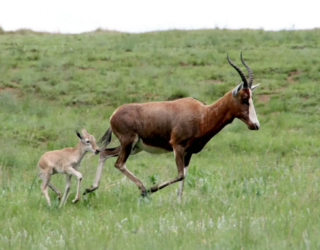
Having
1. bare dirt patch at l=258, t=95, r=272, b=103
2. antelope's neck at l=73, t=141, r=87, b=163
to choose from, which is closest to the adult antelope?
antelope's neck at l=73, t=141, r=87, b=163

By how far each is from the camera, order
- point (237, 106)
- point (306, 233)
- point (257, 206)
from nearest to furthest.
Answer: point (306, 233) → point (257, 206) → point (237, 106)

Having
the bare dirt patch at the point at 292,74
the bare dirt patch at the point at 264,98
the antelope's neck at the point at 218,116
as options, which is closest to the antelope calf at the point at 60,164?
the antelope's neck at the point at 218,116

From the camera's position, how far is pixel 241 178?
9.31 metres

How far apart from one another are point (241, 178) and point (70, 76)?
12.7m

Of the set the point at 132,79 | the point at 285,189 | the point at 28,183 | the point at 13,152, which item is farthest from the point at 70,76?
the point at 285,189

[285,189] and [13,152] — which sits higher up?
[285,189]

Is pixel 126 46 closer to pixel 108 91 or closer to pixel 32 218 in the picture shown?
pixel 108 91

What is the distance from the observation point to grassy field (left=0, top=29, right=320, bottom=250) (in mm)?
5734

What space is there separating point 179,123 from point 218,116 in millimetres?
572

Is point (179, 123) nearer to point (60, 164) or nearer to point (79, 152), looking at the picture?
point (79, 152)

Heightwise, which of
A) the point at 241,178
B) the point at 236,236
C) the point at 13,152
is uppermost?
the point at 236,236

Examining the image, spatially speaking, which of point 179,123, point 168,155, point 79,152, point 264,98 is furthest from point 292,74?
point 79,152

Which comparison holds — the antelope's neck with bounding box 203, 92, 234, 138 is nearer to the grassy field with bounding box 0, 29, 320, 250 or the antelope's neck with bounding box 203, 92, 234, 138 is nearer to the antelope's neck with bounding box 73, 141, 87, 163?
the grassy field with bounding box 0, 29, 320, 250

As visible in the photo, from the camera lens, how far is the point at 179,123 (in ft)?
28.2
